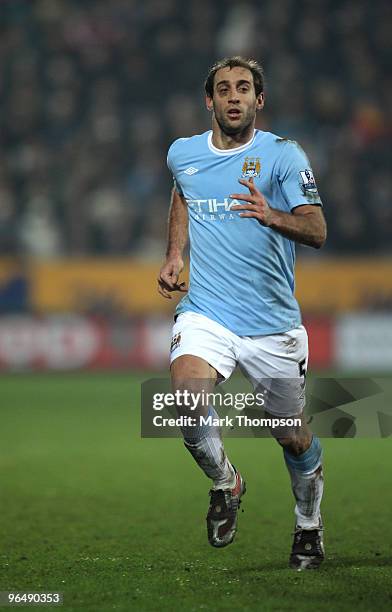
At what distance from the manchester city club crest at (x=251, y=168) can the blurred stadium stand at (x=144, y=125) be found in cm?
1128

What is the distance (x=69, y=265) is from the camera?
1661cm

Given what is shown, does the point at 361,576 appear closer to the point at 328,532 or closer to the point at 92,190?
the point at 328,532

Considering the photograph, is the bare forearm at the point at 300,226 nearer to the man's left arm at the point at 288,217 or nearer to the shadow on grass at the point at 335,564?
the man's left arm at the point at 288,217

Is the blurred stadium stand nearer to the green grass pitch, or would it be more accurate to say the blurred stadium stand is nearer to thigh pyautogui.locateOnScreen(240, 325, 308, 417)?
the green grass pitch

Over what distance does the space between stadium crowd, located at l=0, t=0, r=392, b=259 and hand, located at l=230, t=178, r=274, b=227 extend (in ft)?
38.8

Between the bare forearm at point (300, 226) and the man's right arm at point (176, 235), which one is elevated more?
the man's right arm at point (176, 235)

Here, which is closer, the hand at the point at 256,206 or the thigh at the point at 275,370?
the hand at the point at 256,206

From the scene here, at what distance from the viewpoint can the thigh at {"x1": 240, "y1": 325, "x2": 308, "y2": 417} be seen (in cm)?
522

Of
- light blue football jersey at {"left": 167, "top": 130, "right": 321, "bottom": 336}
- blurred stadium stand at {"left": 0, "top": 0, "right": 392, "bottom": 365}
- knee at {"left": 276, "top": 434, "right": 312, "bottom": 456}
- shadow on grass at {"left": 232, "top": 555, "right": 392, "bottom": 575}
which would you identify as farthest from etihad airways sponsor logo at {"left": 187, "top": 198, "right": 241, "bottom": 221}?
blurred stadium stand at {"left": 0, "top": 0, "right": 392, "bottom": 365}

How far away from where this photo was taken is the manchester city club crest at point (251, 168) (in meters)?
5.15

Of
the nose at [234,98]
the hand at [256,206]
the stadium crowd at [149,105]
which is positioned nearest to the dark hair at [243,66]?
the nose at [234,98]

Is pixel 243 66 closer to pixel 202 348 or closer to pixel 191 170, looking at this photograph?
pixel 191 170

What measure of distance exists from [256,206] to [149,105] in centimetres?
1396

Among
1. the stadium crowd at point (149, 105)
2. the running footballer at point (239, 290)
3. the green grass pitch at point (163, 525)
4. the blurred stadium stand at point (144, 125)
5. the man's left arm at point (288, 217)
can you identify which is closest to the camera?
the green grass pitch at point (163, 525)
